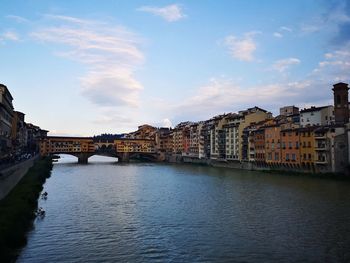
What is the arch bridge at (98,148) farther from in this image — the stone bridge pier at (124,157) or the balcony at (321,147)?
the balcony at (321,147)

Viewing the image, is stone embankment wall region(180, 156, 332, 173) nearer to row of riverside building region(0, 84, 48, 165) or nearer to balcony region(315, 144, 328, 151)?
balcony region(315, 144, 328, 151)

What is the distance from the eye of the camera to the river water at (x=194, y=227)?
15.6 metres

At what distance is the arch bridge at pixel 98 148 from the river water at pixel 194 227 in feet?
232

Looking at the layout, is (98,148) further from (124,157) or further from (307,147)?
(307,147)

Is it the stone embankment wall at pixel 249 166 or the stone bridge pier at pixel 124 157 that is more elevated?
the stone bridge pier at pixel 124 157

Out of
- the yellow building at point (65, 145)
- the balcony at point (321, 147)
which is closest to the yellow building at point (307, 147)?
the balcony at point (321, 147)

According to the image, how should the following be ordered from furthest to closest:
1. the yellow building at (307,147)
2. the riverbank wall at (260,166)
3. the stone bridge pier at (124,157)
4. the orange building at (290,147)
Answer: the stone bridge pier at (124,157) → the orange building at (290,147) → the yellow building at (307,147) → the riverbank wall at (260,166)

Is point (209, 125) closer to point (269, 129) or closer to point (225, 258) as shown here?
point (269, 129)

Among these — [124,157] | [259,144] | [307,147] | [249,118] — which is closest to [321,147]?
[307,147]

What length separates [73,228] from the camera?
20.2 m

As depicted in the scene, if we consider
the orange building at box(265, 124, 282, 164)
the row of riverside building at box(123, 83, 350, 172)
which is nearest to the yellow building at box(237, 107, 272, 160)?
the row of riverside building at box(123, 83, 350, 172)

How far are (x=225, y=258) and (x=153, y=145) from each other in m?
108

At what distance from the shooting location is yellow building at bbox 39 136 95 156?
10069 centimetres

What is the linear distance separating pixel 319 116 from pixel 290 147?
10.0 meters
